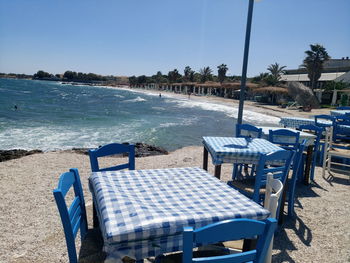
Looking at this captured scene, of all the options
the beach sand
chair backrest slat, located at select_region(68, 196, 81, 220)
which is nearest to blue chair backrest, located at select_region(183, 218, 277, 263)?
chair backrest slat, located at select_region(68, 196, 81, 220)

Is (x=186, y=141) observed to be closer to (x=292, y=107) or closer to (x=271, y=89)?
(x=292, y=107)

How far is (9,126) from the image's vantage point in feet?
52.6

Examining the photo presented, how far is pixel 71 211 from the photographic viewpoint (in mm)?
1765

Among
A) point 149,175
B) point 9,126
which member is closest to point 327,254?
point 149,175

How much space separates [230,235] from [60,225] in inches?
110

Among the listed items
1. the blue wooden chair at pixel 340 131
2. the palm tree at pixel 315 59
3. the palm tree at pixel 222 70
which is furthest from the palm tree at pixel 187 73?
the blue wooden chair at pixel 340 131

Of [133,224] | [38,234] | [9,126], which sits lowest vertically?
[9,126]

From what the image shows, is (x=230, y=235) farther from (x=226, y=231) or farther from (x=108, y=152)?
(x=108, y=152)

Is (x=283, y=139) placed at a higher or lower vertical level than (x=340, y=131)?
higher

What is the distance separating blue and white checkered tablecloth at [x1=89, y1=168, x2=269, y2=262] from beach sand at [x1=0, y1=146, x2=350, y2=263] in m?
1.21

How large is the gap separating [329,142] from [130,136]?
10.2 metres

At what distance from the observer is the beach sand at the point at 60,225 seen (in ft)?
8.99

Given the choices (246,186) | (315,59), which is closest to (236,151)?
(246,186)

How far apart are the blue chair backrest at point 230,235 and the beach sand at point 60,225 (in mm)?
1655
